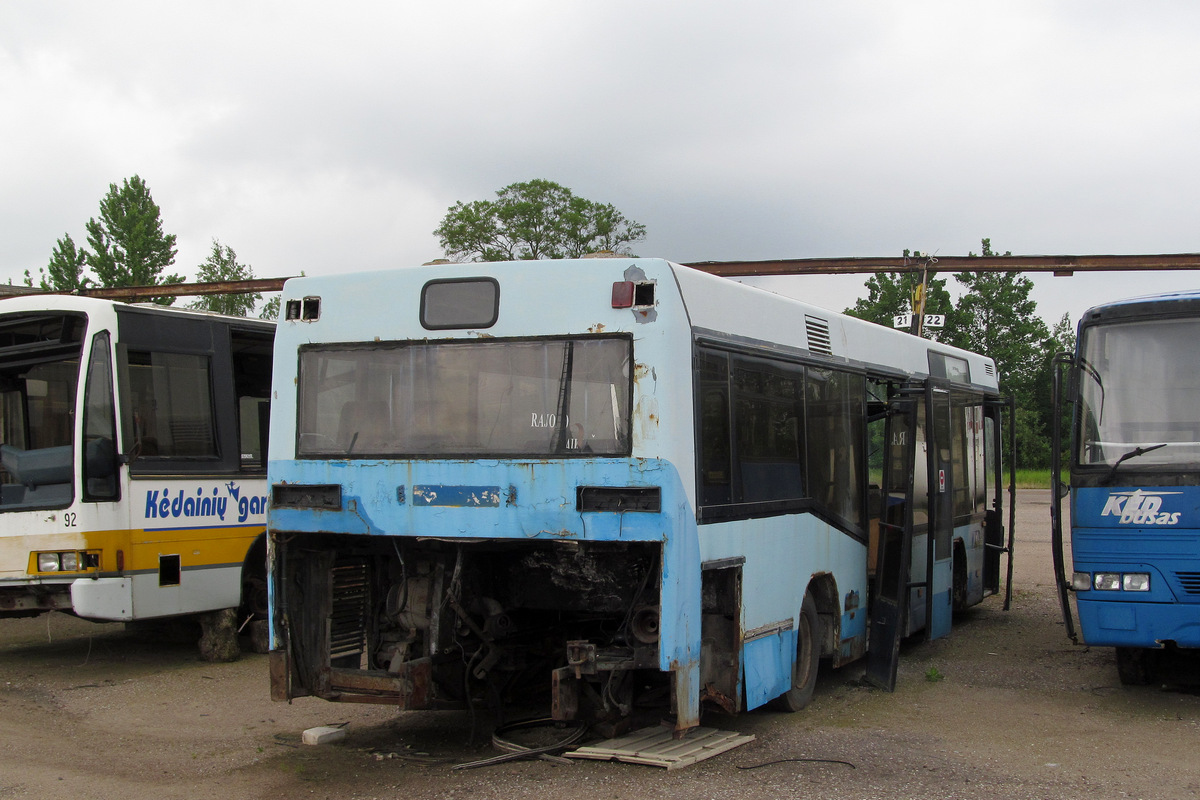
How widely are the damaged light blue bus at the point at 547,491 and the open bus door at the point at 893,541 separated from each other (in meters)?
0.98

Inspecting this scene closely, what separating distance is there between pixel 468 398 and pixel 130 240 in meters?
56.3

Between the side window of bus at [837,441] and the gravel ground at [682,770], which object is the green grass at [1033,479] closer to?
the gravel ground at [682,770]

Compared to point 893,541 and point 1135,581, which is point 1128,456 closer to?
point 1135,581

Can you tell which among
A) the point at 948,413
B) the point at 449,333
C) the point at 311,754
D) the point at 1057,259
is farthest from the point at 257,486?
the point at 1057,259

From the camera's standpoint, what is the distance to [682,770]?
21.4 ft

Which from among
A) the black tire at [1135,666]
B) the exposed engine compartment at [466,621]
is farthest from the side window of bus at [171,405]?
the black tire at [1135,666]

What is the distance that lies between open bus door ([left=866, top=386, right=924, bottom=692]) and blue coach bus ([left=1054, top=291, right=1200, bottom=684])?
3.86 feet

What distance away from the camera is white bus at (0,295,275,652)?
9.55 metres

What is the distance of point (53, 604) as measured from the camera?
962 cm

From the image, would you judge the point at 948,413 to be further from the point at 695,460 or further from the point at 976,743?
the point at 695,460

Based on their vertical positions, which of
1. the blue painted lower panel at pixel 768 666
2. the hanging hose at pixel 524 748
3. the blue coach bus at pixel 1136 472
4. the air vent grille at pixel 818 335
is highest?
the air vent grille at pixel 818 335

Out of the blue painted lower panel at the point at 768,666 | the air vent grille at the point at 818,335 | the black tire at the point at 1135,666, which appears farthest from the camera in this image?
the black tire at the point at 1135,666

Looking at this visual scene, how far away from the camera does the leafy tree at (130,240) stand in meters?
56.8

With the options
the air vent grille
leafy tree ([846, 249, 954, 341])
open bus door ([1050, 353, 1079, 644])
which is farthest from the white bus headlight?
leafy tree ([846, 249, 954, 341])
